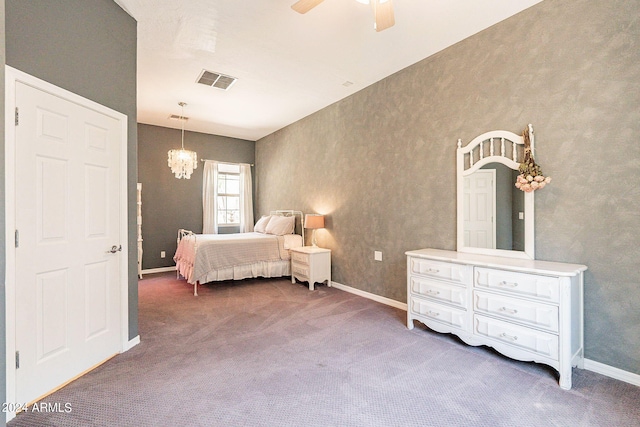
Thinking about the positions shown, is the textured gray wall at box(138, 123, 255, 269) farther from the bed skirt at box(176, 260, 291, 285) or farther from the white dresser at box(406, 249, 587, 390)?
the white dresser at box(406, 249, 587, 390)

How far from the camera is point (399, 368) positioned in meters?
2.34

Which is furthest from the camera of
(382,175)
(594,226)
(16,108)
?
(382,175)

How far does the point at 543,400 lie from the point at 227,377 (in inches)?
85.1

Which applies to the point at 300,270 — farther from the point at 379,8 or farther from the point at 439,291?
the point at 379,8

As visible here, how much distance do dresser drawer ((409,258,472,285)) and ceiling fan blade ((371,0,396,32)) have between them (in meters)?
2.09

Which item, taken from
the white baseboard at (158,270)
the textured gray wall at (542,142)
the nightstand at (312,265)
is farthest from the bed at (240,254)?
the textured gray wall at (542,142)

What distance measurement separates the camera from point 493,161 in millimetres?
→ 2891

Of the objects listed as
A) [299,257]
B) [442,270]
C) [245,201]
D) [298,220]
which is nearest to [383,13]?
[442,270]

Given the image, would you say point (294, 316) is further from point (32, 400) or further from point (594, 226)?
point (594, 226)

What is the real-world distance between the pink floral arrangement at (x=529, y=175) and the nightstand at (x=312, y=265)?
2.91 meters

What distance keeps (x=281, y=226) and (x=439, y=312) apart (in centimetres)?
340

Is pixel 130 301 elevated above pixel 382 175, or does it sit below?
below

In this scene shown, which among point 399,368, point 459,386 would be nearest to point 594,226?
point 459,386

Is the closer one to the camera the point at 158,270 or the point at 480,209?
the point at 480,209
